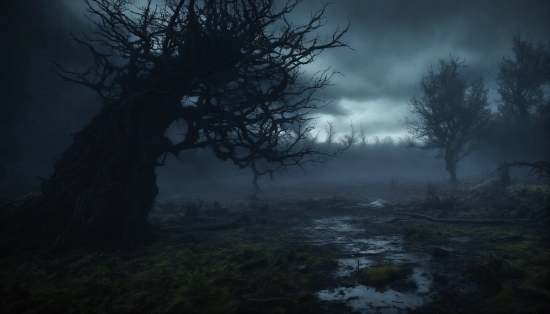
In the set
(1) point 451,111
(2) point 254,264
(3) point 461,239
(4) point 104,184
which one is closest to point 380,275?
(2) point 254,264

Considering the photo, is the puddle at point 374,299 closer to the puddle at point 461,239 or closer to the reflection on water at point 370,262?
the reflection on water at point 370,262

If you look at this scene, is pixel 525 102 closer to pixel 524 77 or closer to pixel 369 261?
pixel 524 77

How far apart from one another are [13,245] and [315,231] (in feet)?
30.4

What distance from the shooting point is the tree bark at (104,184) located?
24.2 ft

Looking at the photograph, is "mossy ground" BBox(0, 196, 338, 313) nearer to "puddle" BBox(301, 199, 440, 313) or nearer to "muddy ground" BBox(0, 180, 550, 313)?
"muddy ground" BBox(0, 180, 550, 313)

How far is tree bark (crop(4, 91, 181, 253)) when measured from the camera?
739 centimetres

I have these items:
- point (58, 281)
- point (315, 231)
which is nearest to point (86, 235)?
point (58, 281)

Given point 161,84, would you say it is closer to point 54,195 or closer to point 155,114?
point 155,114

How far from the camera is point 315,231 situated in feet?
36.3

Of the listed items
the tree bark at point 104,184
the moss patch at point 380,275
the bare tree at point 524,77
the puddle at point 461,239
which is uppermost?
the bare tree at point 524,77

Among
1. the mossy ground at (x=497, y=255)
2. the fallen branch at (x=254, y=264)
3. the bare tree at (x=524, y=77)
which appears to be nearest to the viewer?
the mossy ground at (x=497, y=255)

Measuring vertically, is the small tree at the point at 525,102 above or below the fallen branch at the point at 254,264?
above

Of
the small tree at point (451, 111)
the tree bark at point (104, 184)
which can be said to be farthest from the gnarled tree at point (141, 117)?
the small tree at point (451, 111)

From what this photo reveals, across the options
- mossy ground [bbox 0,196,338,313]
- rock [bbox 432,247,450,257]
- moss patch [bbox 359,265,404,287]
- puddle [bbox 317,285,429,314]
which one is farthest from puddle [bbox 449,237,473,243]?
puddle [bbox 317,285,429,314]
